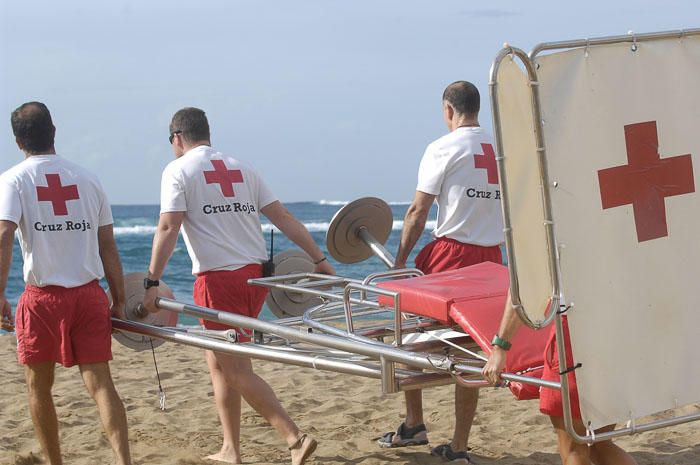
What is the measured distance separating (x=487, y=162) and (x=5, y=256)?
260cm

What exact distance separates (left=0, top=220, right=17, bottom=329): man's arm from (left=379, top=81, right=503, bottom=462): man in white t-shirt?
80.8 inches

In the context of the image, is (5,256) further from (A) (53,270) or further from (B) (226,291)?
(B) (226,291)

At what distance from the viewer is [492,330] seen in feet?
14.5

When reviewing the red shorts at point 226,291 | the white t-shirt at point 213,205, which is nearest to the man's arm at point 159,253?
the white t-shirt at point 213,205

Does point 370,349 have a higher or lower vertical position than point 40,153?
lower

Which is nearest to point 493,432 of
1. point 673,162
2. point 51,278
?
point 51,278

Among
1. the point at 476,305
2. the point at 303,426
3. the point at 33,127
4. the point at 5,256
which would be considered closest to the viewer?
the point at 476,305

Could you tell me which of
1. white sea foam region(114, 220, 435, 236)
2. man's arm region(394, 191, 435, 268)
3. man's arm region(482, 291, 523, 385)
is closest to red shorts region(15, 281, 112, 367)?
man's arm region(394, 191, 435, 268)

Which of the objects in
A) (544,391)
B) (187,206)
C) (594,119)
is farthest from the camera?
(187,206)

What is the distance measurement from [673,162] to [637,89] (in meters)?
0.30

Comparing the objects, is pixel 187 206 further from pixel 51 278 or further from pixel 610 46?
pixel 610 46

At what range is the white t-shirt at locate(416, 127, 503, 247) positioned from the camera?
5.96 metres

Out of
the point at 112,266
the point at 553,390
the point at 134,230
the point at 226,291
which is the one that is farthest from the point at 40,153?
the point at 134,230

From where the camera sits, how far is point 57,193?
5.39 metres
